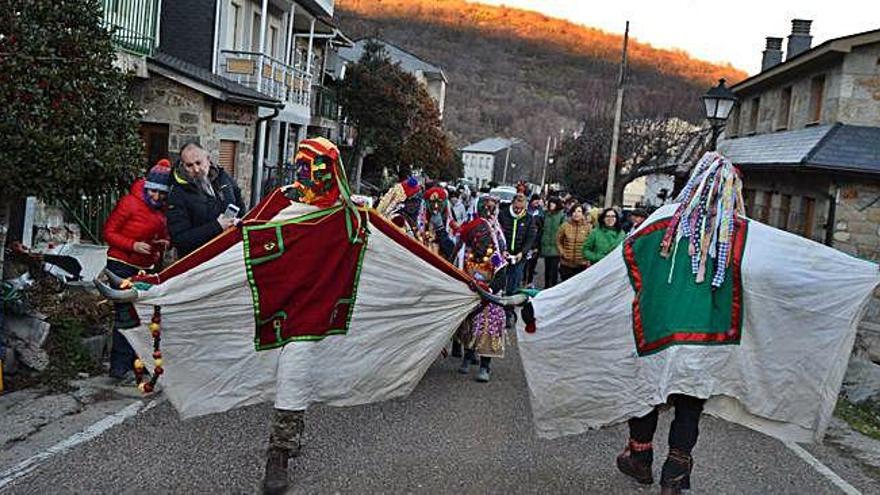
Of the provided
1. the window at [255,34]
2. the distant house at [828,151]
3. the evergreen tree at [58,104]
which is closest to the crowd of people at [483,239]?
the evergreen tree at [58,104]

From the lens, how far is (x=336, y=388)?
549 cm

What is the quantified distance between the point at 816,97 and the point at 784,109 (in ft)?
9.67

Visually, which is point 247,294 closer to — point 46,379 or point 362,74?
point 46,379

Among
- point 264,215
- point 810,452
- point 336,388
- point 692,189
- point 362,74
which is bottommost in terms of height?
point 810,452

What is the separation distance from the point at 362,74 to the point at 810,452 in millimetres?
33934

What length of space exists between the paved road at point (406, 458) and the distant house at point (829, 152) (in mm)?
9275

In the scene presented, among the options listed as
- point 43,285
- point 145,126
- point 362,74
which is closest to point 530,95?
point 362,74

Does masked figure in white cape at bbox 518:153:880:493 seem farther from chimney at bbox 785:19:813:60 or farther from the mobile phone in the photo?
chimney at bbox 785:19:813:60

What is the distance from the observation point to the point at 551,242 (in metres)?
15.2

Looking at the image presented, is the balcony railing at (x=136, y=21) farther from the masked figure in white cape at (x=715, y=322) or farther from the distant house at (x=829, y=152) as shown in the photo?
the distant house at (x=829, y=152)

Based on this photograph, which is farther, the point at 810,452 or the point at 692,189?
the point at 810,452

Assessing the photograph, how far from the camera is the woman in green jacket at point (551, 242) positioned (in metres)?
15.2

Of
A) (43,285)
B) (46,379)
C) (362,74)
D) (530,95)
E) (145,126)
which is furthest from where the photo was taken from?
(530,95)

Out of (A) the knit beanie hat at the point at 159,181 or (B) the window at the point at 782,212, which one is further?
(B) the window at the point at 782,212
